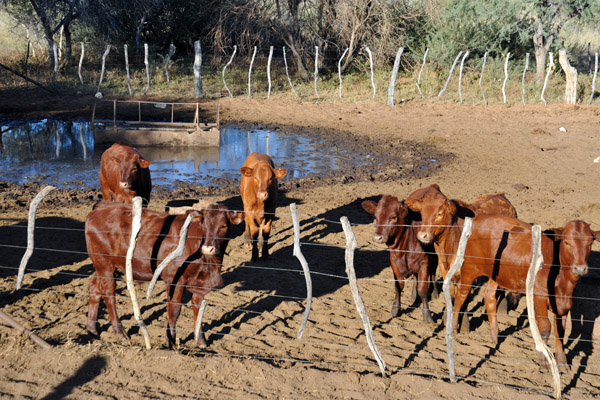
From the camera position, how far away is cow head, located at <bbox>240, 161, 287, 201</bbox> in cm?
855

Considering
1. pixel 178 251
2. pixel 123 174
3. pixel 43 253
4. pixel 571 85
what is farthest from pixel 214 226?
pixel 571 85

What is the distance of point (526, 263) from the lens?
6047mm

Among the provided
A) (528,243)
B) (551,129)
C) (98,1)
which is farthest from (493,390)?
(98,1)

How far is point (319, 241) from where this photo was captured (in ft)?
31.2

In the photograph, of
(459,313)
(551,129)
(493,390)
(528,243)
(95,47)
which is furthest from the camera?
(95,47)

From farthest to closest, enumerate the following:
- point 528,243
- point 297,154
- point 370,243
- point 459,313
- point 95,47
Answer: point 95,47 < point 297,154 < point 370,243 < point 459,313 < point 528,243

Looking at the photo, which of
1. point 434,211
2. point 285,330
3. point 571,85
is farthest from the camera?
point 571,85

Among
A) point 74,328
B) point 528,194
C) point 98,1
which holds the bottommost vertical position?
point 74,328

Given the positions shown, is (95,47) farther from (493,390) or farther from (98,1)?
(493,390)

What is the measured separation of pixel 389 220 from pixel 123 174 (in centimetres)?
417

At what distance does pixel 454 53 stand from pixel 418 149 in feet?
36.2

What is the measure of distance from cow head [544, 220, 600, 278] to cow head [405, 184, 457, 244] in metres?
1.18

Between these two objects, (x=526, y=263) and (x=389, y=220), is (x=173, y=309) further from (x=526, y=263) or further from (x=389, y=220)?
(x=526, y=263)

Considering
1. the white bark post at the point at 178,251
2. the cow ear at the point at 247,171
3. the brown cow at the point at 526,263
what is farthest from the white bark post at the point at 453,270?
the cow ear at the point at 247,171
